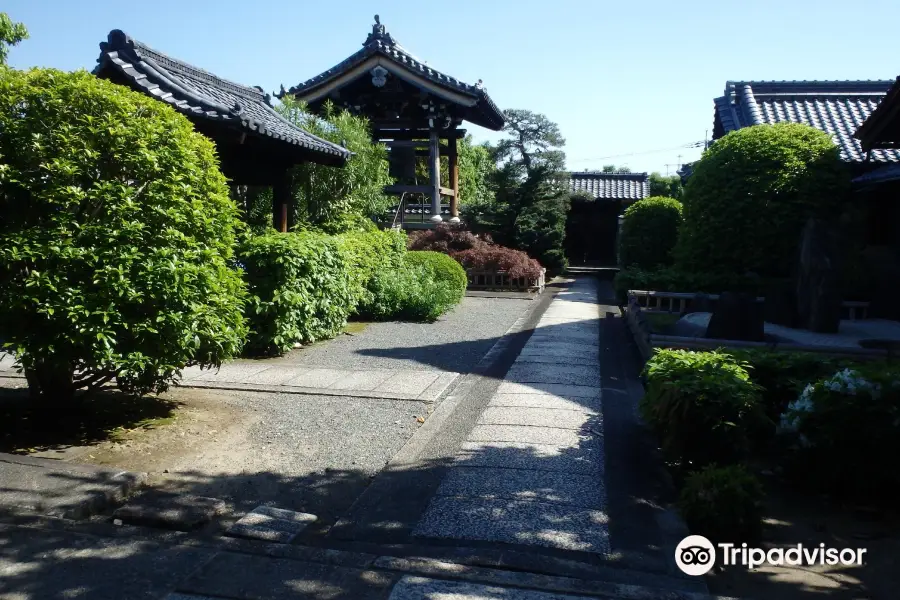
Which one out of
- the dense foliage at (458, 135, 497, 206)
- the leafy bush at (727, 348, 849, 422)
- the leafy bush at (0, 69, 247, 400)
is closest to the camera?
the leafy bush at (0, 69, 247, 400)

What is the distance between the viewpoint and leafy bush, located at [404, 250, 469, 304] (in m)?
14.8

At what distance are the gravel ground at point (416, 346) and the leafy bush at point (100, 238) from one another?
342 centimetres

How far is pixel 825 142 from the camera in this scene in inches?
473

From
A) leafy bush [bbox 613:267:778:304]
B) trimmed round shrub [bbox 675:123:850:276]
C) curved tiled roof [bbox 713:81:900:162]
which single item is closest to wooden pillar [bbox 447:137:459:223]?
curved tiled roof [bbox 713:81:900:162]

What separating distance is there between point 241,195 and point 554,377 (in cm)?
866

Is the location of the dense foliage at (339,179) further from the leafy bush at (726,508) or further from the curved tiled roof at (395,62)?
the leafy bush at (726,508)

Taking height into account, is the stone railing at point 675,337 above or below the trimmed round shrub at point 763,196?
below

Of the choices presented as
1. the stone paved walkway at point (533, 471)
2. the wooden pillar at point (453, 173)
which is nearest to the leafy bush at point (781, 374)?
the stone paved walkway at point (533, 471)

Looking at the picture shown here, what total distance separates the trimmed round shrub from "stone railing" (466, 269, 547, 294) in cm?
741

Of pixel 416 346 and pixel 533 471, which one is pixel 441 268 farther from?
pixel 533 471

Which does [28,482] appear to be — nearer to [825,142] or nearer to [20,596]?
[20,596]

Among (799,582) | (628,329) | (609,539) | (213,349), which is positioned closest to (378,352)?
(213,349)

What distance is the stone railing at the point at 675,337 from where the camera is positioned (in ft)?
24.2

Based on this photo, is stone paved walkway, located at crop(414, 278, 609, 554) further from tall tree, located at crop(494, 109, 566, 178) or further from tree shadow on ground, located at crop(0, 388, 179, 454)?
tall tree, located at crop(494, 109, 566, 178)
